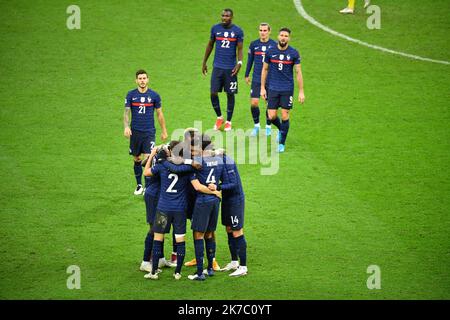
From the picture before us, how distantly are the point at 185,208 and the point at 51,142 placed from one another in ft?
21.1

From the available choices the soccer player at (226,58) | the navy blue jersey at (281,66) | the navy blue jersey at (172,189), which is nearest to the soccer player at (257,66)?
the soccer player at (226,58)

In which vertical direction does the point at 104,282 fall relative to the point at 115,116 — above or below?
below

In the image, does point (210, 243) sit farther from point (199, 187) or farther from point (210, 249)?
point (199, 187)

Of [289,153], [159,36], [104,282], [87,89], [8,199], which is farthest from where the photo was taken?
[159,36]

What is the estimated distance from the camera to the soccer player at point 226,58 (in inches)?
709

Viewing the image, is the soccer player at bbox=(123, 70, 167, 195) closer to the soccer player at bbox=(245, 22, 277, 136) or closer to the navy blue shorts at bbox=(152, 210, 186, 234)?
the navy blue shorts at bbox=(152, 210, 186, 234)

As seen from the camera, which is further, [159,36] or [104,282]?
[159,36]

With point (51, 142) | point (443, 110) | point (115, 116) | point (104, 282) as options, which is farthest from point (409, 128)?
point (104, 282)

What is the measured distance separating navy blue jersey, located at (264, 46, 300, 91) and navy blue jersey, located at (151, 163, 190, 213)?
557cm

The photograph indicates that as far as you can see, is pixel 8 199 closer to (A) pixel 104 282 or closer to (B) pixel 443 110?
(A) pixel 104 282

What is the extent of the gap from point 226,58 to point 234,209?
6.55 metres

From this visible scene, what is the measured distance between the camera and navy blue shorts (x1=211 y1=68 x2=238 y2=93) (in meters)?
18.1

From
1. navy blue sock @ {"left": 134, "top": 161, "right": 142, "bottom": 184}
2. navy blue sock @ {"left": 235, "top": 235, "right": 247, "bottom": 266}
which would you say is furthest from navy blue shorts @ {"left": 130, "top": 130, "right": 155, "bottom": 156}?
navy blue sock @ {"left": 235, "top": 235, "right": 247, "bottom": 266}

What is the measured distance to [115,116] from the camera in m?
19.0
